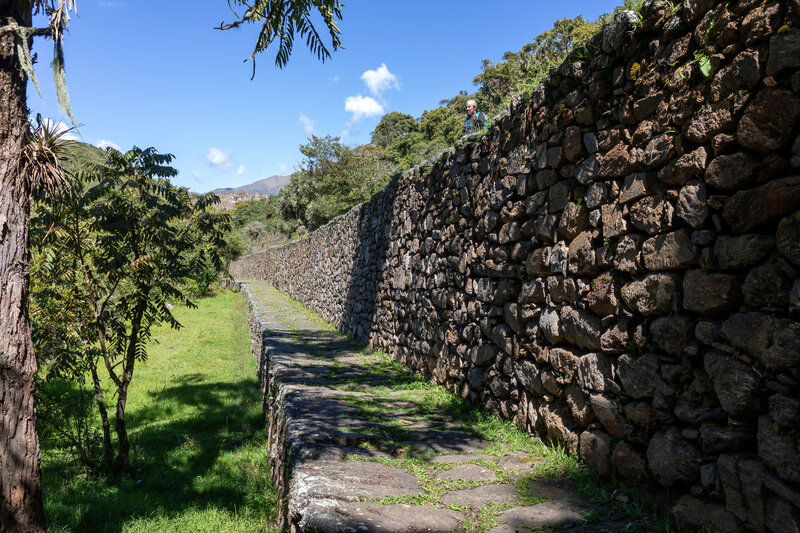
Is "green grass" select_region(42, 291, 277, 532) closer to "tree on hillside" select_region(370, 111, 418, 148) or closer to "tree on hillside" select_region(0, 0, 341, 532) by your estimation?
"tree on hillside" select_region(0, 0, 341, 532)

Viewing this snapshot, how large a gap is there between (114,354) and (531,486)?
15.3 feet

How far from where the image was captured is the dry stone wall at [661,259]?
1792 mm

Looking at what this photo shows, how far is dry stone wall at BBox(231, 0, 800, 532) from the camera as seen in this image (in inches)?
70.6

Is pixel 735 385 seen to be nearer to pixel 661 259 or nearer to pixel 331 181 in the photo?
pixel 661 259

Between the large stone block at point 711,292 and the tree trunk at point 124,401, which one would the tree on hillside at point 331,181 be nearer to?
the tree trunk at point 124,401

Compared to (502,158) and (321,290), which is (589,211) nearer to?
(502,158)

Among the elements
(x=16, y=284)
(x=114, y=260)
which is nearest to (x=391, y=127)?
(x=114, y=260)

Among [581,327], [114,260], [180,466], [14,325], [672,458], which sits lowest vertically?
[180,466]

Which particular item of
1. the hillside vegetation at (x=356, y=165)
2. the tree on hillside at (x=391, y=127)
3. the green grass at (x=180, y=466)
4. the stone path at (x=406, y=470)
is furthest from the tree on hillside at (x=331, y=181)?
the tree on hillside at (x=391, y=127)

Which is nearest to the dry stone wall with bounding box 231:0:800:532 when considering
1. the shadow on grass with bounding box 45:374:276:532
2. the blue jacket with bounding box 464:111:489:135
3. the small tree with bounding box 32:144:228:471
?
the blue jacket with bounding box 464:111:489:135

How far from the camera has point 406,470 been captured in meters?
3.09

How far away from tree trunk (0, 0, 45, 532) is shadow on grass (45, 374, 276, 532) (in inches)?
33.6

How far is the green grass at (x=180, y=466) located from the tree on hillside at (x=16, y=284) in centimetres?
Result: 86

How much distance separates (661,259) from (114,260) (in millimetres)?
5293
